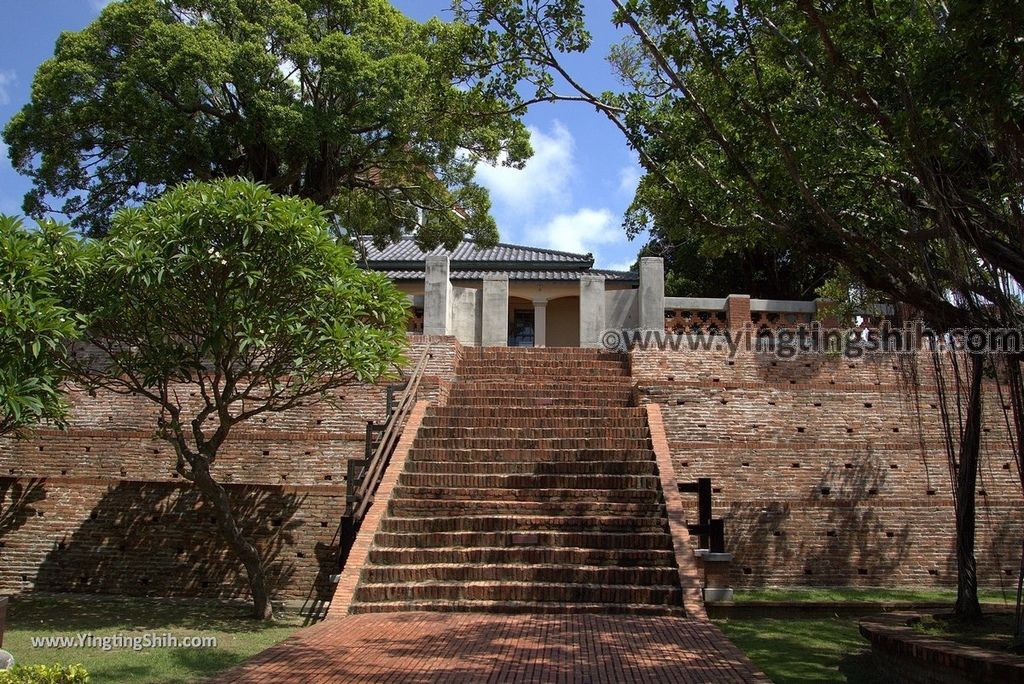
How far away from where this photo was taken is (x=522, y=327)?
25.5 meters

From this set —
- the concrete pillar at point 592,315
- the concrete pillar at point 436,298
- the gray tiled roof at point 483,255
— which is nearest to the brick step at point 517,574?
the concrete pillar at point 436,298

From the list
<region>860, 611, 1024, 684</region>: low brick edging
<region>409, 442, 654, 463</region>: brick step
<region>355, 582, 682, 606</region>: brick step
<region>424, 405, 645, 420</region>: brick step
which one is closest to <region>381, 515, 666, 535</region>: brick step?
<region>355, 582, 682, 606</region>: brick step

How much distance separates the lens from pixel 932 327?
8086 millimetres

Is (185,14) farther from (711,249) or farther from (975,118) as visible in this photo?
(975,118)

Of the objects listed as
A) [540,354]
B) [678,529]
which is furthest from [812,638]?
[540,354]

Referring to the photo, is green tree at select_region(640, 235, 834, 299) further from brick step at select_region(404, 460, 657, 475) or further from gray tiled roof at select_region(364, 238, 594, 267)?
brick step at select_region(404, 460, 657, 475)

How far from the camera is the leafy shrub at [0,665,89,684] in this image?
15.4 feet

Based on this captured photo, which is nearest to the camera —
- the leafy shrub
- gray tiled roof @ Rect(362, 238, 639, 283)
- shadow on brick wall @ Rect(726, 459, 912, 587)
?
the leafy shrub

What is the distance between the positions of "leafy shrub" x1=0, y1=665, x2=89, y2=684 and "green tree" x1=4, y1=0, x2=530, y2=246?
12.9 m

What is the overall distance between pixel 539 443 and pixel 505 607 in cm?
337

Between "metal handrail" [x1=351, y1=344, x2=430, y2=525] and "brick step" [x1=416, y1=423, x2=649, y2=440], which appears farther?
"brick step" [x1=416, y1=423, x2=649, y2=440]

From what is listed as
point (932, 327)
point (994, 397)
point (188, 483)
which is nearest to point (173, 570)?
point (188, 483)

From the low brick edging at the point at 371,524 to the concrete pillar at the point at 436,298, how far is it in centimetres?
547
